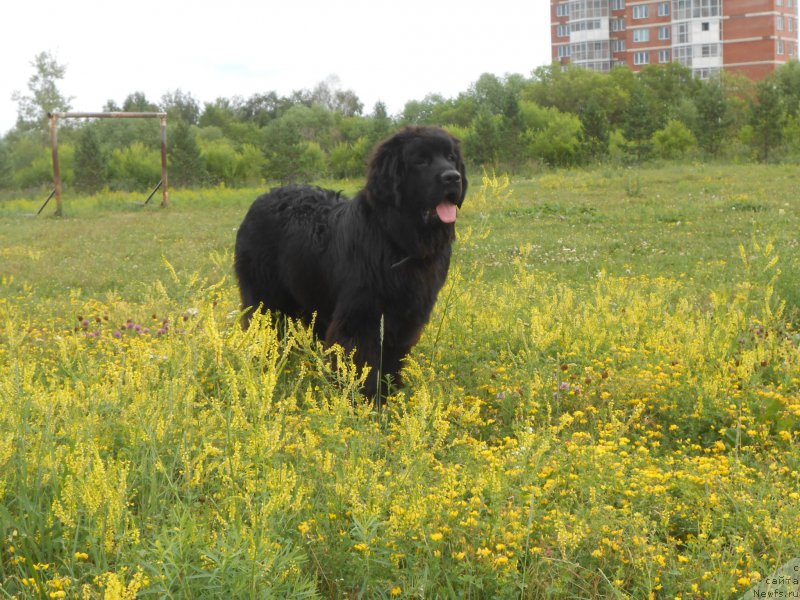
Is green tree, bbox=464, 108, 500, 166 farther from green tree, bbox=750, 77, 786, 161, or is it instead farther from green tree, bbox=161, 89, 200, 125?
green tree, bbox=161, 89, 200, 125

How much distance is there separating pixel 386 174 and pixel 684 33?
7760 centimetres

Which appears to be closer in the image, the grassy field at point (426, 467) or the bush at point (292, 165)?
the grassy field at point (426, 467)

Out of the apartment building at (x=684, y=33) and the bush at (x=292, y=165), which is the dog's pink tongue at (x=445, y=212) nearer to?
the bush at (x=292, y=165)

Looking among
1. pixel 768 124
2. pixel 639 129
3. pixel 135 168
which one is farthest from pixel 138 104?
pixel 768 124

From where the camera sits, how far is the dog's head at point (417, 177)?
470 cm

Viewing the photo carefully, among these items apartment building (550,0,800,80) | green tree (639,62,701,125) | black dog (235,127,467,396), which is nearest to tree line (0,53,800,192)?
green tree (639,62,701,125)

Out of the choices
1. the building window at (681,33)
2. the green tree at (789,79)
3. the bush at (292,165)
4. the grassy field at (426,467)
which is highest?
the building window at (681,33)

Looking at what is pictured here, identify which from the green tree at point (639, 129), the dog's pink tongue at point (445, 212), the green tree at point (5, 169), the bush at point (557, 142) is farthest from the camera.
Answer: the green tree at point (5, 169)

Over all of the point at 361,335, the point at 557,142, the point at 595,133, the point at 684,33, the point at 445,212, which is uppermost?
the point at 684,33

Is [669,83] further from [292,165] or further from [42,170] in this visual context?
[42,170]

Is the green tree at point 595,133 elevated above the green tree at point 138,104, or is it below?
below

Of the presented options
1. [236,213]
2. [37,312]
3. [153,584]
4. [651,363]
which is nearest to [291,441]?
[153,584]

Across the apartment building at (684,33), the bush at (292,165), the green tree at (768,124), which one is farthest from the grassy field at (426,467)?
the apartment building at (684,33)

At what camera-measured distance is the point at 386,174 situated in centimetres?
477
